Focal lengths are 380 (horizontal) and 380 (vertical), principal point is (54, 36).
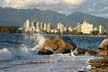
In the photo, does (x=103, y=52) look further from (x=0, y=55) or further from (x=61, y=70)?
(x=61, y=70)

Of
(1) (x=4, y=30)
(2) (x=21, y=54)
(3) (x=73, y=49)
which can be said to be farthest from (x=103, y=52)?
(1) (x=4, y=30)

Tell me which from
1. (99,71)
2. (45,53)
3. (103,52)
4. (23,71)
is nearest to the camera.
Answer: (99,71)

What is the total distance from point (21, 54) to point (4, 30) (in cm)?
14643

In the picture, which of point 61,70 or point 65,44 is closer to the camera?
point 61,70

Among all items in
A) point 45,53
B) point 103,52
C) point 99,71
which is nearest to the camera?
point 99,71

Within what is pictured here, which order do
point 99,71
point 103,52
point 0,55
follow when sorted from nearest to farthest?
point 99,71, point 0,55, point 103,52

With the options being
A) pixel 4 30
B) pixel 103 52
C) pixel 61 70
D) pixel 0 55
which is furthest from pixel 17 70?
pixel 4 30

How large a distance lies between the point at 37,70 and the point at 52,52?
20151 mm

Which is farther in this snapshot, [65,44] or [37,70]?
[65,44]

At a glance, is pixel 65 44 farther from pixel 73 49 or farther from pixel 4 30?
pixel 4 30

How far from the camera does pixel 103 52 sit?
42594 mm

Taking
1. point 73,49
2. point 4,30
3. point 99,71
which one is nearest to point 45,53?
point 73,49

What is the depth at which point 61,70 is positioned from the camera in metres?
26.3

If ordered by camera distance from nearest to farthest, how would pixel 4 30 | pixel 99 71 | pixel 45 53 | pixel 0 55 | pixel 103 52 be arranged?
pixel 99 71
pixel 0 55
pixel 103 52
pixel 45 53
pixel 4 30
